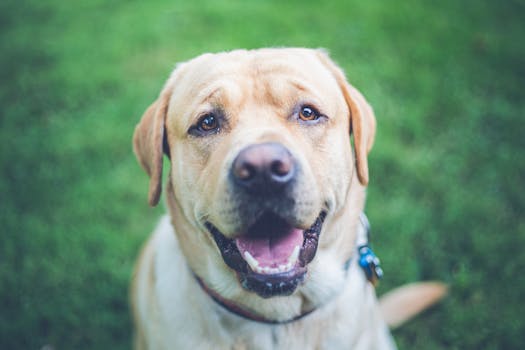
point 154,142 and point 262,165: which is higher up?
point 262,165

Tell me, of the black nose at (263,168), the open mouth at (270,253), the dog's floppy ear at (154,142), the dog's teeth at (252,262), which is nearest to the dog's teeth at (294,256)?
the open mouth at (270,253)

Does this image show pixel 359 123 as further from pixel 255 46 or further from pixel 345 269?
pixel 255 46

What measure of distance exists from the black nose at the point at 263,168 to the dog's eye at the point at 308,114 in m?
0.51

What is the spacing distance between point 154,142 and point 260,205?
3.16 ft

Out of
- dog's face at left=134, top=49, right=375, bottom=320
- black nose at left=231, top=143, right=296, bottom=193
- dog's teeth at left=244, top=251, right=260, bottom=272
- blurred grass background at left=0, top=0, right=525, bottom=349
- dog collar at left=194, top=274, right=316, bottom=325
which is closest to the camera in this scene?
black nose at left=231, top=143, right=296, bottom=193

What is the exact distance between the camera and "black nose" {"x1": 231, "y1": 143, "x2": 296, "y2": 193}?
1.99 m

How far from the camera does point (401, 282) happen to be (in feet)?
12.6

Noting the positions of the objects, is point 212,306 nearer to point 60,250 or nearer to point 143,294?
point 143,294

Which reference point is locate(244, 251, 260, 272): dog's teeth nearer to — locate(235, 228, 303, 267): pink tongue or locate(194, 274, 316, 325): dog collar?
locate(235, 228, 303, 267): pink tongue

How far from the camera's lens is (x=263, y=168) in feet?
6.55

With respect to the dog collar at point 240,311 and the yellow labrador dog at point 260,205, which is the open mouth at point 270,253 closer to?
the yellow labrador dog at point 260,205

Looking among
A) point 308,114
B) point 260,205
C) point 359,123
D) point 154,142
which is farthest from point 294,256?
point 154,142

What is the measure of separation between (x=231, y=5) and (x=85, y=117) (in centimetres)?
303

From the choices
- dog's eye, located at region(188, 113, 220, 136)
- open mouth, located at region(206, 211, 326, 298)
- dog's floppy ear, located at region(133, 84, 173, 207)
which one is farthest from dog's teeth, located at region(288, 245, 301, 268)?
dog's floppy ear, located at region(133, 84, 173, 207)
